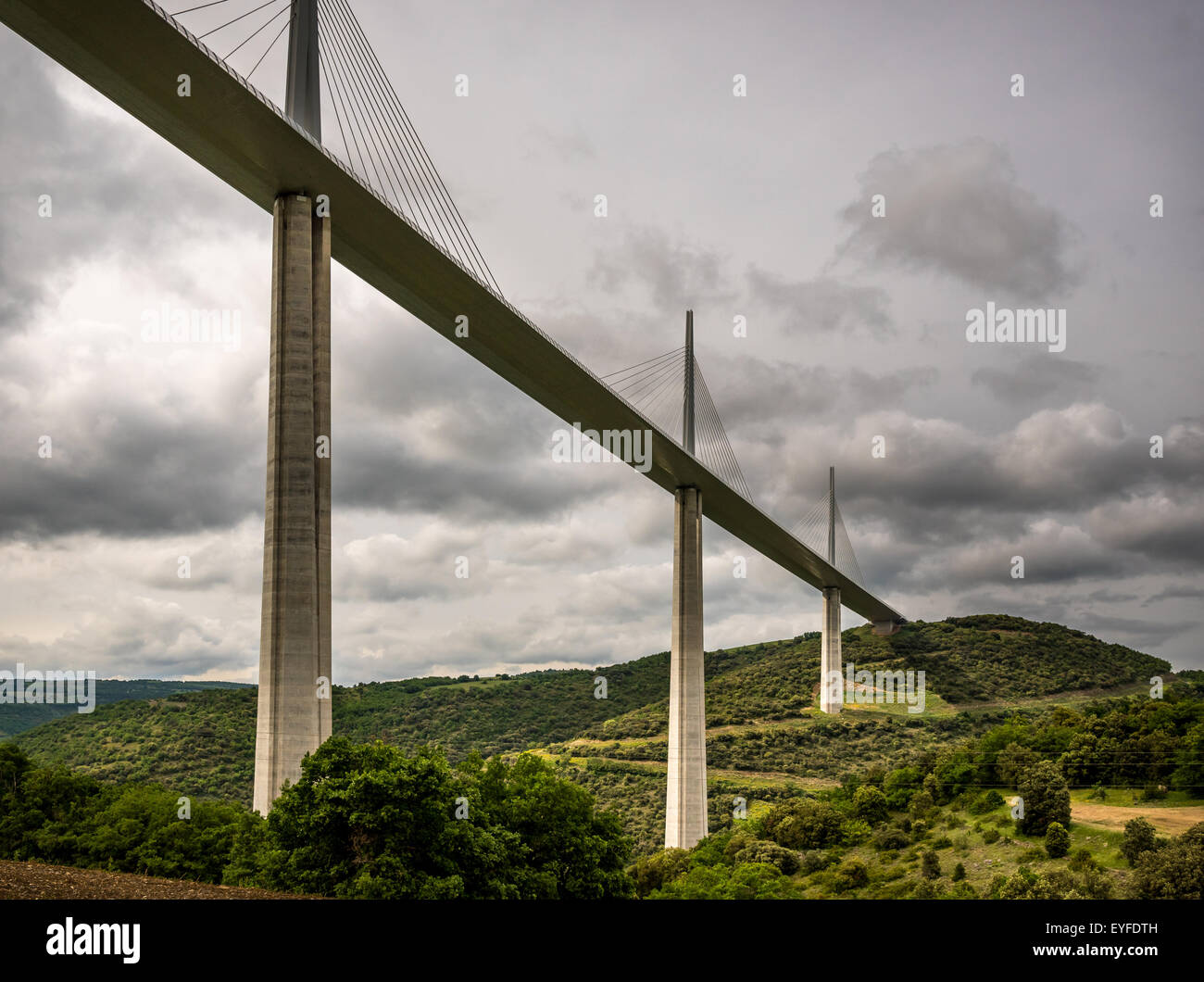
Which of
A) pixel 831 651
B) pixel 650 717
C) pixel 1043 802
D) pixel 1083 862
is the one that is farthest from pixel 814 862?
pixel 831 651

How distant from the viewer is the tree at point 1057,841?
25750mm

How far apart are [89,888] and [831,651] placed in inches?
2980

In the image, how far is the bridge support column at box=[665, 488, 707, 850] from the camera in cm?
4625

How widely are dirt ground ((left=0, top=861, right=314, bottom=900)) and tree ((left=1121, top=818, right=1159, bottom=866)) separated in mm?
22104

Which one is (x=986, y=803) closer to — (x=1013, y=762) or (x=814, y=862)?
(x=1013, y=762)

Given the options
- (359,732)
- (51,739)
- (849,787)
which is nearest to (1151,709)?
(849,787)

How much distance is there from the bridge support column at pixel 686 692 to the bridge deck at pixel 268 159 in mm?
11971

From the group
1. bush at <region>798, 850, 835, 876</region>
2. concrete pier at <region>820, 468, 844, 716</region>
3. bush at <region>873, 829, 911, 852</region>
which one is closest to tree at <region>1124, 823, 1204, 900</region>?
bush at <region>873, 829, 911, 852</region>

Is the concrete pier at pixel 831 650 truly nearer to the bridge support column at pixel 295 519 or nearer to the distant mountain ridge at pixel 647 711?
the distant mountain ridge at pixel 647 711

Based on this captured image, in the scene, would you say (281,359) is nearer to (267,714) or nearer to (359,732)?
(267,714)
